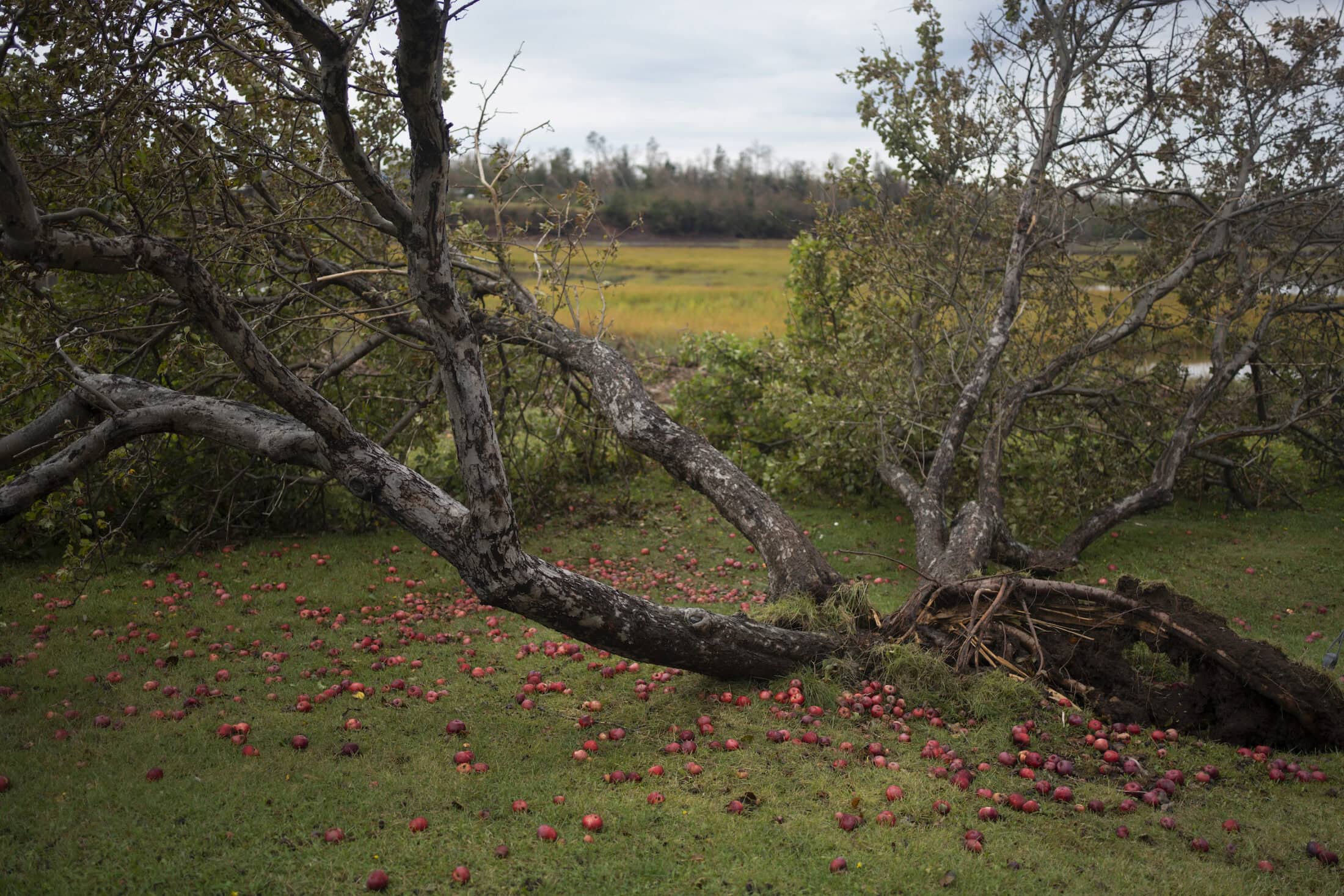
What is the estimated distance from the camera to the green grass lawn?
3822 millimetres

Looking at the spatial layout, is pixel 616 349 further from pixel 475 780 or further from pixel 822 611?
pixel 475 780

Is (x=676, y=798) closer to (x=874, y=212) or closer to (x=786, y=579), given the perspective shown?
(x=786, y=579)

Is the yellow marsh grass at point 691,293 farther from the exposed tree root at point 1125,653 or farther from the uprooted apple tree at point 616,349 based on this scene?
the exposed tree root at point 1125,653

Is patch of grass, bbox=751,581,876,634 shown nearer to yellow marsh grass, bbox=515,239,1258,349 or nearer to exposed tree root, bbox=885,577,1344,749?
exposed tree root, bbox=885,577,1344,749

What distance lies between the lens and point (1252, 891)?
3785mm

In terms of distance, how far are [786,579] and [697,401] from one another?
6.27 meters

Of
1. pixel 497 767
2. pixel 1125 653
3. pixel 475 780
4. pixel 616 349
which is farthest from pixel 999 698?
pixel 616 349

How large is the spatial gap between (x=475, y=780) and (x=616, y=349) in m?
5.37

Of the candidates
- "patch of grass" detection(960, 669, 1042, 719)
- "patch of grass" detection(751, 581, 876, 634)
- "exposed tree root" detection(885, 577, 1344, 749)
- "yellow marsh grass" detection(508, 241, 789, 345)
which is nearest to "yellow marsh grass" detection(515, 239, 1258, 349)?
"yellow marsh grass" detection(508, 241, 789, 345)

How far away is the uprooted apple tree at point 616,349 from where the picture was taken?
4543mm

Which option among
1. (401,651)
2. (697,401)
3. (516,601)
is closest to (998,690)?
(516,601)

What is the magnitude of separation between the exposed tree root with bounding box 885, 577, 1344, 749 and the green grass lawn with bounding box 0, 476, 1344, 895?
0.95 ft

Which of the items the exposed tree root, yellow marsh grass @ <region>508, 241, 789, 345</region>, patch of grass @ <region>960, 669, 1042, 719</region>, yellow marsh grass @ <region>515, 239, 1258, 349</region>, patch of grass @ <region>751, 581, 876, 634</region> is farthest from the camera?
yellow marsh grass @ <region>508, 241, 789, 345</region>

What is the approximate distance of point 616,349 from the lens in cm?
927
